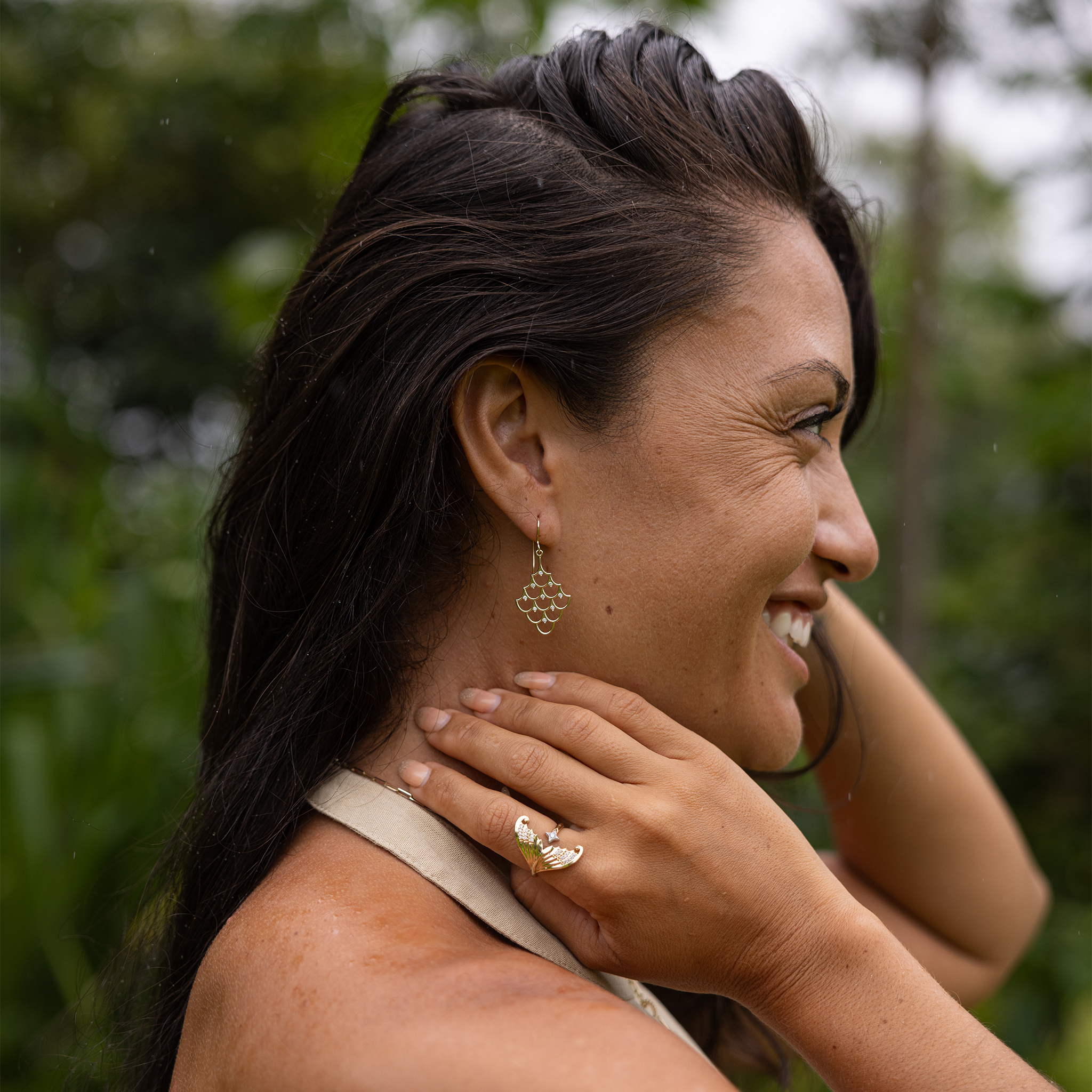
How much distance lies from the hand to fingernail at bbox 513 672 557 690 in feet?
0.22

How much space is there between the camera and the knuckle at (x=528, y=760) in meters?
1.21

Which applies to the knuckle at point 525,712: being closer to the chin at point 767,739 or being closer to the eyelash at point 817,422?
the chin at point 767,739

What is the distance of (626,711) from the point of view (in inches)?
49.6

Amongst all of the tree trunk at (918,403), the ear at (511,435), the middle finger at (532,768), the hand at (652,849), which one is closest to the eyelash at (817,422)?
the ear at (511,435)

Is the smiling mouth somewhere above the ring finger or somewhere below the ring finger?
above

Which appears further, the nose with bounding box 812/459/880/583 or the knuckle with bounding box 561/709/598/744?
the nose with bounding box 812/459/880/583

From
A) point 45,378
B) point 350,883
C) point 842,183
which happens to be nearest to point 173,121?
point 45,378

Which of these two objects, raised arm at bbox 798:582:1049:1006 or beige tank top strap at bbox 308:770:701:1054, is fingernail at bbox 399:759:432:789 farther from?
raised arm at bbox 798:582:1049:1006

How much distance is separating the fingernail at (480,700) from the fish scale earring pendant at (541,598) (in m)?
0.10

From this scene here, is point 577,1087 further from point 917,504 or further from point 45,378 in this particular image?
point 45,378

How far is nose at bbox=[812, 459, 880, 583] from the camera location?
4.73 feet

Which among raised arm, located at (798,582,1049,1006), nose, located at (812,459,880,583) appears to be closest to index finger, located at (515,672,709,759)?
nose, located at (812,459,880,583)

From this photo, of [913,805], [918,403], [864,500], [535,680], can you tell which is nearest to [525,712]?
[535,680]

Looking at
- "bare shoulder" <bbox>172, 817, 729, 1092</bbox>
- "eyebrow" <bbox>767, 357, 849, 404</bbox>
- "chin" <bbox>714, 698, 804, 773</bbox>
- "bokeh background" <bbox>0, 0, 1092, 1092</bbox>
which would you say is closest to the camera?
"bare shoulder" <bbox>172, 817, 729, 1092</bbox>
